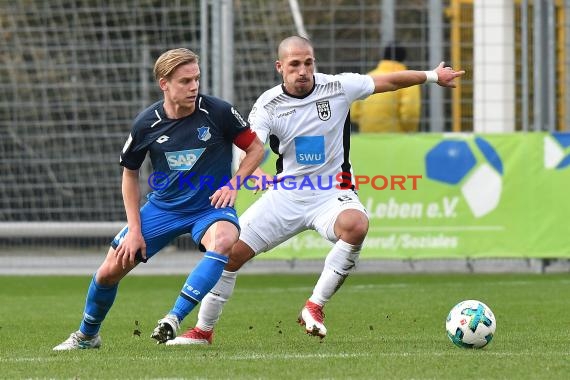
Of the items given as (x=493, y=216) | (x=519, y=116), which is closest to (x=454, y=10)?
(x=519, y=116)

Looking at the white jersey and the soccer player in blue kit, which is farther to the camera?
the white jersey

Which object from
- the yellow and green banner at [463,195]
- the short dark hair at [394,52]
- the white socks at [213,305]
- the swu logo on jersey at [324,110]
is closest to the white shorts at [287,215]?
the white socks at [213,305]

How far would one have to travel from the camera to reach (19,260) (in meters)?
16.8

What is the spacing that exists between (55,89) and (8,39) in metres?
0.96

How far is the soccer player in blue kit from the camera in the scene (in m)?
7.55

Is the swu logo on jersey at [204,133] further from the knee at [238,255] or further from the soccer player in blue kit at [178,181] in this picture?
the knee at [238,255]

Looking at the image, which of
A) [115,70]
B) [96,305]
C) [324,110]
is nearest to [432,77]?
[324,110]

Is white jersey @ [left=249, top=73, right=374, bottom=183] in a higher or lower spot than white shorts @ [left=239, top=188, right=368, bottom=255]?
higher

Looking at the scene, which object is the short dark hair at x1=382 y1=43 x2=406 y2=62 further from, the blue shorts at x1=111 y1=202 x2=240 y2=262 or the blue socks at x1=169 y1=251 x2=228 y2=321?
the blue socks at x1=169 y1=251 x2=228 y2=321

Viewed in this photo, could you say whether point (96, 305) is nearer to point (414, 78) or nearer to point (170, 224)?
point (170, 224)

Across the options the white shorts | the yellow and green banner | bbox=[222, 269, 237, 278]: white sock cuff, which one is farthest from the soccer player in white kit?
the yellow and green banner

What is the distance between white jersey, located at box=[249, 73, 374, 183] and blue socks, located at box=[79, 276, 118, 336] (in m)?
1.64

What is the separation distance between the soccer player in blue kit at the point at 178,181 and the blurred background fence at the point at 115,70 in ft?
26.8

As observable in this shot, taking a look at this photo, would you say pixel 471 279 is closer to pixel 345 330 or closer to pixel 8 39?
pixel 345 330
